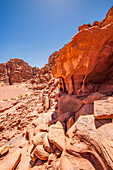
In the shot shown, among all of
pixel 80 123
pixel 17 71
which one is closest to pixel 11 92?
pixel 80 123

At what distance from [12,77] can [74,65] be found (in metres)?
47.5

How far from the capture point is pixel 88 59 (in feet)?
12.2

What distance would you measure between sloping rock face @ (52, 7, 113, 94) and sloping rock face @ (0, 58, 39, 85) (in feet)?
147

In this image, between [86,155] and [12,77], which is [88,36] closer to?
[86,155]

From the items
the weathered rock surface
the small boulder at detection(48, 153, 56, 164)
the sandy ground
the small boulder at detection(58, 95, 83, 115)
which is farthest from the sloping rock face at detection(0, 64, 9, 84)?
the small boulder at detection(48, 153, 56, 164)

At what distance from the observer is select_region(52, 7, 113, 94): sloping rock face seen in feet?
11.0

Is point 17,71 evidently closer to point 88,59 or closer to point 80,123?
point 88,59

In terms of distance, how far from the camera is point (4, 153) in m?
3.60

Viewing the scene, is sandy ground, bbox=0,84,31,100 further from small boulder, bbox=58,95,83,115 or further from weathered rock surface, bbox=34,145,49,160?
weathered rock surface, bbox=34,145,49,160

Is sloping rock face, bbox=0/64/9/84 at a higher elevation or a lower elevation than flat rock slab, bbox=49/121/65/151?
higher

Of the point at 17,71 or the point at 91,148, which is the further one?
the point at 17,71

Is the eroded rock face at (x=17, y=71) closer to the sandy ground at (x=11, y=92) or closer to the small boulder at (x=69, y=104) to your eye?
the sandy ground at (x=11, y=92)

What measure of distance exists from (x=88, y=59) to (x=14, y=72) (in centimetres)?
4846

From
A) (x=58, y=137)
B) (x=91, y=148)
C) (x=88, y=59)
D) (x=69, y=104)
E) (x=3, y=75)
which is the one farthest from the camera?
(x=3, y=75)
